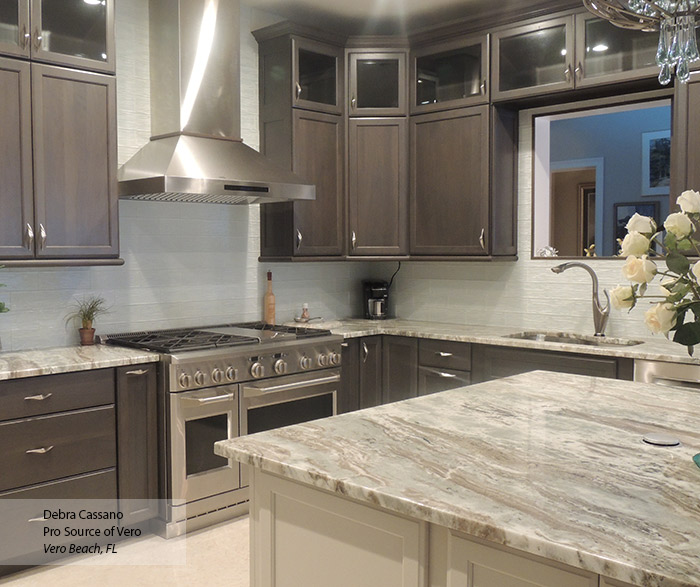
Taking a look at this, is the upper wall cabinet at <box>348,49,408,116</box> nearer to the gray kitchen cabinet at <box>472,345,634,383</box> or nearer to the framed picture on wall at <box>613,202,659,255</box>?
the framed picture on wall at <box>613,202,659,255</box>

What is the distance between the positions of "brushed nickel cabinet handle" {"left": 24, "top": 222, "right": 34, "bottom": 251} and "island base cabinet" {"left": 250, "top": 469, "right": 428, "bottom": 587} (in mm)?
2102

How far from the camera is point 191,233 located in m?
4.36

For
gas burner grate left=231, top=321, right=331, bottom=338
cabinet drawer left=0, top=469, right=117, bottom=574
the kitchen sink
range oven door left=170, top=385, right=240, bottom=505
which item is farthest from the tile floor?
the kitchen sink

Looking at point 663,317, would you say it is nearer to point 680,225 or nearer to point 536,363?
point 680,225

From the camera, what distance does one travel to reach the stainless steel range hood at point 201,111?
3714 millimetres

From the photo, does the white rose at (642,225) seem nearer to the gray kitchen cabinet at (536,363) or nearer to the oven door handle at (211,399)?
the gray kitchen cabinet at (536,363)

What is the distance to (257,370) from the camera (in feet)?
12.6

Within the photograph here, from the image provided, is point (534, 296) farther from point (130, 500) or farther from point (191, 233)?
point (130, 500)

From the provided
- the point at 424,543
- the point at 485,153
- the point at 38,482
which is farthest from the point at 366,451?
the point at 485,153

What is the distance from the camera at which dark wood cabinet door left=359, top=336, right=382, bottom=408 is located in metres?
4.48

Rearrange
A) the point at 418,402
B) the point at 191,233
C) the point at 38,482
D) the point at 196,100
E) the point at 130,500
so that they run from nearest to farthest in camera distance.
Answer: the point at 418,402, the point at 38,482, the point at 130,500, the point at 196,100, the point at 191,233

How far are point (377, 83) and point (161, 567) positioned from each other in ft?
10.2

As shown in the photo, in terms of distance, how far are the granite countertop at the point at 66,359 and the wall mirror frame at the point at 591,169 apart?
8.23ft

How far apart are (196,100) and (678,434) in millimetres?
2972
